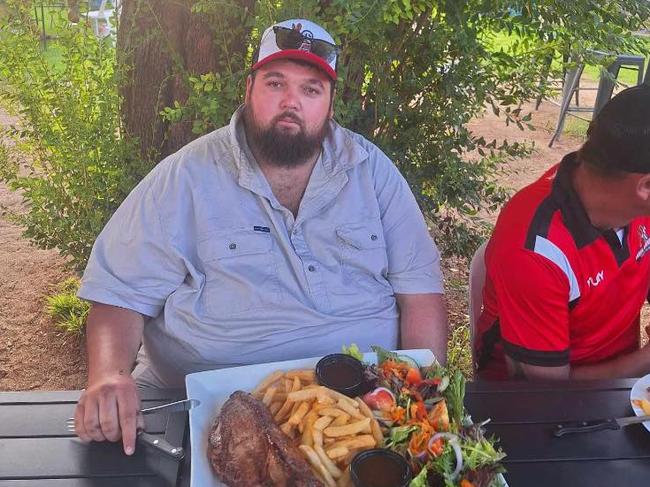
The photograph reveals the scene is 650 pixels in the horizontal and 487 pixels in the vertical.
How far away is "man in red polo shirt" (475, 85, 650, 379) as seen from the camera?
1936mm

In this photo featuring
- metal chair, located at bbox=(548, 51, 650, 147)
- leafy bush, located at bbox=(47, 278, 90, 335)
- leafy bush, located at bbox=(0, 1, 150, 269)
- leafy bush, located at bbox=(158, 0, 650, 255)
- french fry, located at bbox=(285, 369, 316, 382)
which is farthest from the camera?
metal chair, located at bbox=(548, 51, 650, 147)

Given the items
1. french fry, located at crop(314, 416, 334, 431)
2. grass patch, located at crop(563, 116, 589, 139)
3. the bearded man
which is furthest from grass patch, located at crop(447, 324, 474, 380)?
grass patch, located at crop(563, 116, 589, 139)

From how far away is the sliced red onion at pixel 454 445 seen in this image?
1421mm

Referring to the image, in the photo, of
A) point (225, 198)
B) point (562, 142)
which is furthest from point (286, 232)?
point (562, 142)

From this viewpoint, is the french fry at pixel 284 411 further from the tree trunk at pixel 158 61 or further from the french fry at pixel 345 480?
the tree trunk at pixel 158 61

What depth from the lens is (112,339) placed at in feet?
6.90

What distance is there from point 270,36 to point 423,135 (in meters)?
1.28

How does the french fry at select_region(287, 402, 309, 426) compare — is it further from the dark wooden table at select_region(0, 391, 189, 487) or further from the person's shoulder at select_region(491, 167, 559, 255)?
the person's shoulder at select_region(491, 167, 559, 255)

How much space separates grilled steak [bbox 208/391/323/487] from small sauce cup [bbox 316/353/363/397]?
21cm

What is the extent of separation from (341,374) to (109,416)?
605 millimetres

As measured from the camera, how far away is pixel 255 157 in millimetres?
2375

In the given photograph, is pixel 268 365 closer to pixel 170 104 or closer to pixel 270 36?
pixel 270 36

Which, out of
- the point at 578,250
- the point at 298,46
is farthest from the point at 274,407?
the point at 298,46

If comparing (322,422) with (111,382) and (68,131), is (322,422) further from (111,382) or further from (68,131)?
(68,131)
